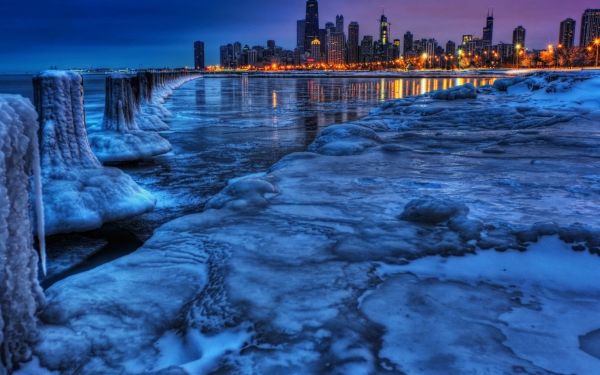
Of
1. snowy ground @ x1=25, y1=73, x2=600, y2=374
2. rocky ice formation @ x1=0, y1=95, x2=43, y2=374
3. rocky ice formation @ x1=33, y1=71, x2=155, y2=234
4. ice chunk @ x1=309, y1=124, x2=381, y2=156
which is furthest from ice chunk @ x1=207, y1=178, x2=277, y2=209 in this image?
ice chunk @ x1=309, y1=124, x2=381, y2=156

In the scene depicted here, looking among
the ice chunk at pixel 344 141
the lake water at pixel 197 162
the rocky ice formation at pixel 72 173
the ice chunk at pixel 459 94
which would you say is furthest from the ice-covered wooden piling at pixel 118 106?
the ice chunk at pixel 459 94

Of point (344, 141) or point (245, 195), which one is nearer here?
point (245, 195)

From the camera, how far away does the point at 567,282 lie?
377cm

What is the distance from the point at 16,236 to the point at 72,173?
329cm

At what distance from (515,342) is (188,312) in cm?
214

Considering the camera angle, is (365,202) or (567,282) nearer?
(567,282)

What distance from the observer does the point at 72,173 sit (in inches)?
226

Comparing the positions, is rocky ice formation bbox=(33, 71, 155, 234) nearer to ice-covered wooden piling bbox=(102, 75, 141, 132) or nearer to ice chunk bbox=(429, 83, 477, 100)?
ice-covered wooden piling bbox=(102, 75, 141, 132)

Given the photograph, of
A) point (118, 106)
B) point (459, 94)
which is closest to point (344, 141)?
point (118, 106)

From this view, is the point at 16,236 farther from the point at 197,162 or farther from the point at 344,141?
the point at 344,141

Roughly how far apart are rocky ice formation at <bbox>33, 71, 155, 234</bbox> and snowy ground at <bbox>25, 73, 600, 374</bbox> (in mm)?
1021

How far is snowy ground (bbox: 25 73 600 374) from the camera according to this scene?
279 centimetres

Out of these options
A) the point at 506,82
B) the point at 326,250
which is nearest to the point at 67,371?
the point at 326,250

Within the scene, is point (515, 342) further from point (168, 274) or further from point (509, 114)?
point (509, 114)
